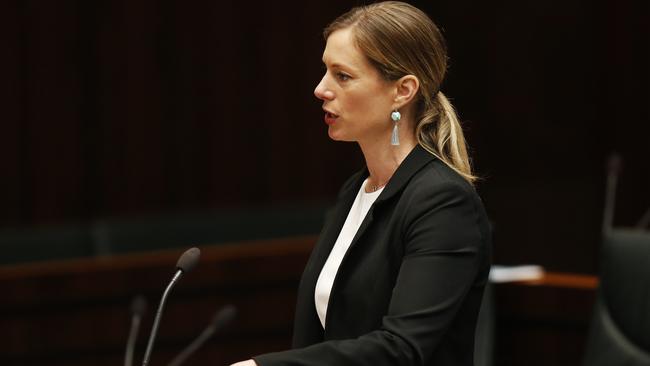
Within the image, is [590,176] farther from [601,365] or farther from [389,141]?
[389,141]

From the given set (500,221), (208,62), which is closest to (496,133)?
(500,221)

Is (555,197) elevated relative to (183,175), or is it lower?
lower

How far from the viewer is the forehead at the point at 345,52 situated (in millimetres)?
1784

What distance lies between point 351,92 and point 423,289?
1.21 feet

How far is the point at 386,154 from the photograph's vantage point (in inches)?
73.5

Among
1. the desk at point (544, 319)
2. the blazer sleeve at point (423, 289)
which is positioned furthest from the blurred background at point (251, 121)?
the blazer sleeve at point (423, 289)

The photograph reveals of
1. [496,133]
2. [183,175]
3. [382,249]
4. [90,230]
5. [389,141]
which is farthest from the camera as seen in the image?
[496,133]

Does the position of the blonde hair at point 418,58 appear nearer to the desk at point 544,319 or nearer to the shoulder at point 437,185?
the shoulder at point 437,185

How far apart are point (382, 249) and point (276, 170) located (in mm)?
4440

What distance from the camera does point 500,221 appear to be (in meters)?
7.01

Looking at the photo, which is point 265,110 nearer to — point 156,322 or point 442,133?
point 442,133

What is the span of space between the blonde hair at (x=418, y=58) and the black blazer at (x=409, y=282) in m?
0.05

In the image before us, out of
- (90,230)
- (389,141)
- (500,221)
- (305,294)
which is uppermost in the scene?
(389,141)

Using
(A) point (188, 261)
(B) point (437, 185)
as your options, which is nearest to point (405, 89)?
(B) point (437, 185)
